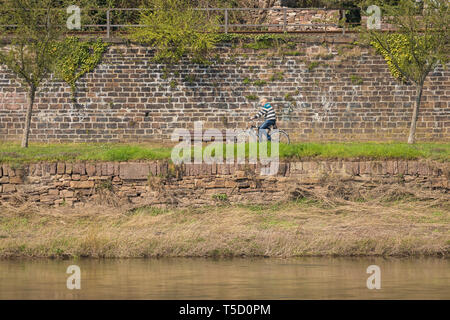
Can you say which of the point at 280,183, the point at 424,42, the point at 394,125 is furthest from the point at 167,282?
the point at 394,125

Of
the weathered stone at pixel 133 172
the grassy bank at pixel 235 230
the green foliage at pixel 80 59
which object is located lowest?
the grassy bank at pixel 235 230

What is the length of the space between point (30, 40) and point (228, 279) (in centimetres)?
1271

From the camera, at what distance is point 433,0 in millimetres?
23375

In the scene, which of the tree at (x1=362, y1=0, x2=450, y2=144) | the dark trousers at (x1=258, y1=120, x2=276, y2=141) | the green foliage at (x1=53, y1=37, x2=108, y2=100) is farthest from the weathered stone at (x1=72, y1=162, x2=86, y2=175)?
the tree at (x1=362, y1=0, x2=450, y2=144)

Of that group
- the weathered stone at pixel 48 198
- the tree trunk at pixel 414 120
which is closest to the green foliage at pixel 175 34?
the tree trunk at pixel 414 120

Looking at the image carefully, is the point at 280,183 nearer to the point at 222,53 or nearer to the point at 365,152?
the point at 365,152

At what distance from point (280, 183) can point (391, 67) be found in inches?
422

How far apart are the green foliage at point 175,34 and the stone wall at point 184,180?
31.9ft

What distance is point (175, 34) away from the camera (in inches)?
1008

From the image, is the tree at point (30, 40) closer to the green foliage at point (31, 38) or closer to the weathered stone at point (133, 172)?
the green foliage at point (31, 38)

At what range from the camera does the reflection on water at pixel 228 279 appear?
418 inches

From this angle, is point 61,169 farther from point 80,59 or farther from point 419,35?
point 419,35

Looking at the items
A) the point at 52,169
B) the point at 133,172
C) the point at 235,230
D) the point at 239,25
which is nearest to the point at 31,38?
the point at 52,169

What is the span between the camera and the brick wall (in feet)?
84.4
